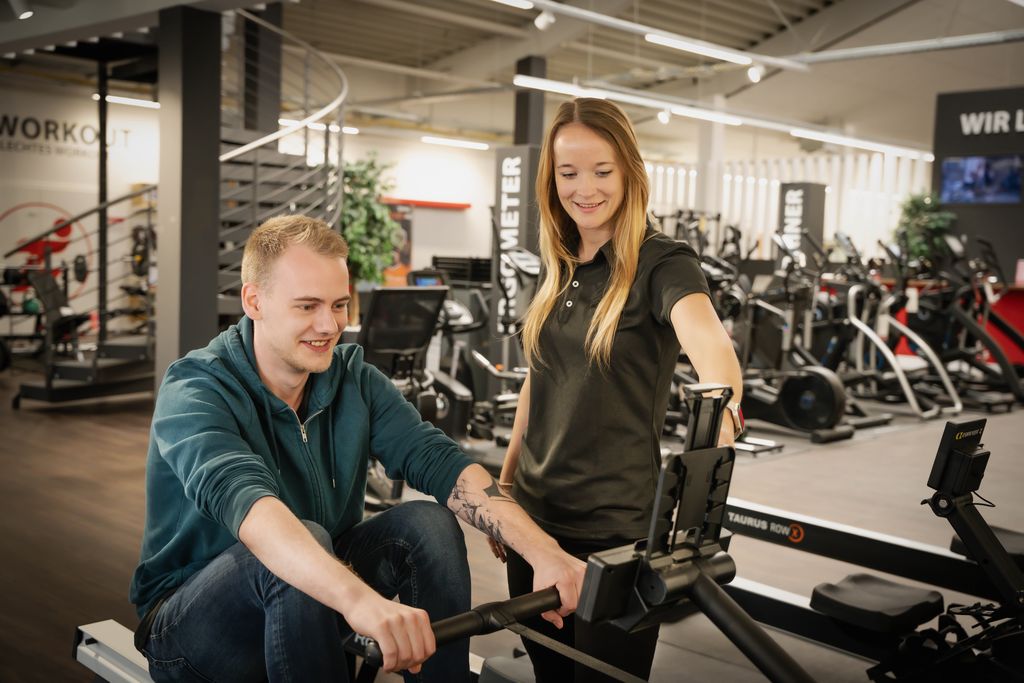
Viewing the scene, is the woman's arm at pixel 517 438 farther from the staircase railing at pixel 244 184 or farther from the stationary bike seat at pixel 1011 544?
the staircase railing at pixel 244 184

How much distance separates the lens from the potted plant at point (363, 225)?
10.5 m

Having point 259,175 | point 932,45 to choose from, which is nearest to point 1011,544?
point 259,175

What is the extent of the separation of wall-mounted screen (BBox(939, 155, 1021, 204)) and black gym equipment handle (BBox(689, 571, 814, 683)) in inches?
486

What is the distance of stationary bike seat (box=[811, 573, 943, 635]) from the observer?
2.72 metres

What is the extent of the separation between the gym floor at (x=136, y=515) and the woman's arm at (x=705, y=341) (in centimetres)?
164

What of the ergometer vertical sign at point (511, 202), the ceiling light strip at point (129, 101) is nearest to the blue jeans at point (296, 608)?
the ergometer vertical sign at point (511, 202)

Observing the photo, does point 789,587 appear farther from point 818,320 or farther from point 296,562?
point 818,320

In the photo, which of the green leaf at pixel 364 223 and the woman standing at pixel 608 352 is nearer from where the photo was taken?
the woman standing at pixel 608 352

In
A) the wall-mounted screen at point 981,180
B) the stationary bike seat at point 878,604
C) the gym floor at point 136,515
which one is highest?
the wall-mounted screen at point 981,180

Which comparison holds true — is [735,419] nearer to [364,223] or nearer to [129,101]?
[364,223]

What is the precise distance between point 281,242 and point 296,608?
0.61 m

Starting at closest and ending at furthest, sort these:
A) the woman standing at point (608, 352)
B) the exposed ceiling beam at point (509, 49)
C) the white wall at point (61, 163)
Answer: the woman standing at point (608, 352) → the exposed ceiling beam at point (509, 49) → the white wall at point (61, 163)

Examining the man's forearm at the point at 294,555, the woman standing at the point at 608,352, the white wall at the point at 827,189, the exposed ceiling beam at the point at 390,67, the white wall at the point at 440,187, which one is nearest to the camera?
the man's forearm at the point at 294,555

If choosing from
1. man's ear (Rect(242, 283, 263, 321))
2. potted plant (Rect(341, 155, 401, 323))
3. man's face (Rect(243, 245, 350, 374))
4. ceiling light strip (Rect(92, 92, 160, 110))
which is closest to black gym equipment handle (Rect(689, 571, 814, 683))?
man's face (Rect(243, 245, 350, 374))
